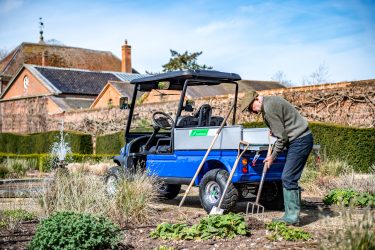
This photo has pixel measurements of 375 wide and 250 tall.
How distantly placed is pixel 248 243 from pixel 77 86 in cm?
4242

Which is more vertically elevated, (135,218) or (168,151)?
(168,151)

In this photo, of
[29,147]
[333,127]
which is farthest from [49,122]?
[333,127]

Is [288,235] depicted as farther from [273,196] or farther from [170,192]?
[170,192]

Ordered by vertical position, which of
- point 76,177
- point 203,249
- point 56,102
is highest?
point 56,102

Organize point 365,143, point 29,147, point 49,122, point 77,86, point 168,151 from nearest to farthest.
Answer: point 168,151 → point 365,143 → point 29,147 → point 49,122 → point 77,86

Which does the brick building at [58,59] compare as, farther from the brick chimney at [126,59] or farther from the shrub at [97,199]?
the shrub at [97,199]

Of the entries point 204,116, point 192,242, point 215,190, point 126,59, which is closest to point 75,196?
point 192,242

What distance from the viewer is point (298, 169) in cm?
771

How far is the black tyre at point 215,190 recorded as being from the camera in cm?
879

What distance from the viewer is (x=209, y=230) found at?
664 centimetres

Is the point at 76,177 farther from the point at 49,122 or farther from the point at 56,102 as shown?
the point at 56,102

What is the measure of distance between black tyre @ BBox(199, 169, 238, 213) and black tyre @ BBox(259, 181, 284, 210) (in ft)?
3.79

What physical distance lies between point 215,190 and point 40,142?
2358 cm

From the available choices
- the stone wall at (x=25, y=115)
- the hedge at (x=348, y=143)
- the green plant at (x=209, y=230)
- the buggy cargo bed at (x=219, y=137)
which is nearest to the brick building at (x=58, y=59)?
the stone wall at (x=25, y=115)
